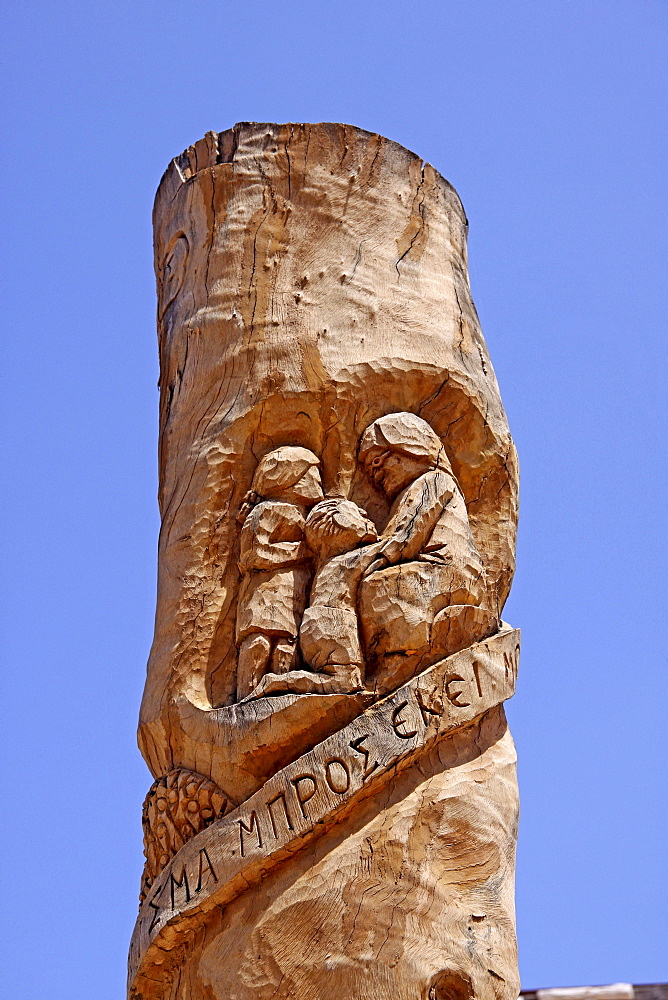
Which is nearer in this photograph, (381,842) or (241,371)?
(381,842)

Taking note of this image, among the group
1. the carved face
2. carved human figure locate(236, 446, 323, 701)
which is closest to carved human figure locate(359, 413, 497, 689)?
the carved face

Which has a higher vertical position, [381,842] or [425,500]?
[425,500]

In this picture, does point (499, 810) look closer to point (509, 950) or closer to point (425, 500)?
point (509, 950)

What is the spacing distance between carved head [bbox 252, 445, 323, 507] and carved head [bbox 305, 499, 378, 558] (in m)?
0.11

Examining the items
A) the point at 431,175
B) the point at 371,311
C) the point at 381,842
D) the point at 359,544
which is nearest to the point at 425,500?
the point at 359,544

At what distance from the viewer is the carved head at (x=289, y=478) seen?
19.0ft

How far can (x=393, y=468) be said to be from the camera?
19.2ft

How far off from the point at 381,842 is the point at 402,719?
0.44 metres

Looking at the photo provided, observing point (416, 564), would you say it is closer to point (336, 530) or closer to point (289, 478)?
point (336, 530)

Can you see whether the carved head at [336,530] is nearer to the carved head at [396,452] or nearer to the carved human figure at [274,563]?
the carved human figure at [274,563]

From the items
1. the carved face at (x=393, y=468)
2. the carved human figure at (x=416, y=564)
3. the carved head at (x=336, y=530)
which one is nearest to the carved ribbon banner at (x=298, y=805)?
the carved human figure at (x=416, y=564)

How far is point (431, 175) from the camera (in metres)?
6.69

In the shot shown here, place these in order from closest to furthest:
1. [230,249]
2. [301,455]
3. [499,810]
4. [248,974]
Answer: [248,974] → [499,810] → [301,455] → [230,249]

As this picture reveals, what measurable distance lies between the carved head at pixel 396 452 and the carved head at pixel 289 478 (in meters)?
0.23
